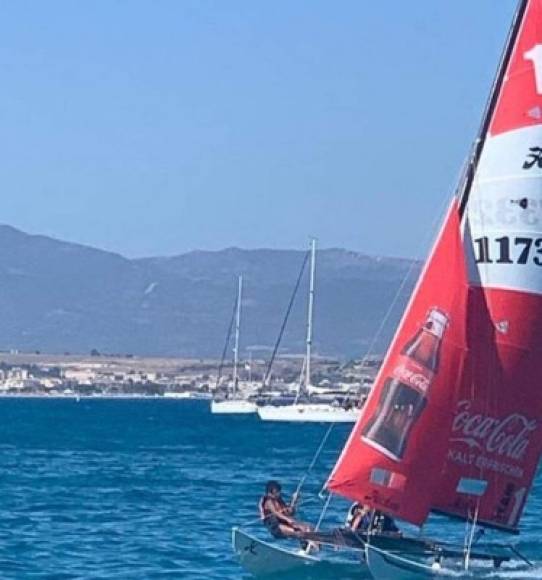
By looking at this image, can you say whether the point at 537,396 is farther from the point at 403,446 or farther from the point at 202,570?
the point at 202,570

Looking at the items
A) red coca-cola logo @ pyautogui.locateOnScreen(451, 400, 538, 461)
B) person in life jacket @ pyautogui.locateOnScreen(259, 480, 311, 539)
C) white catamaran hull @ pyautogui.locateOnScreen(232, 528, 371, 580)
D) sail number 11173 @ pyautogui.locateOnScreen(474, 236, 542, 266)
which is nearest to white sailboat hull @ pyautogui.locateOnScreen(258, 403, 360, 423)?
person in life jacket @ pyautogui.locateOnScreen(259, 480, 311, 539)

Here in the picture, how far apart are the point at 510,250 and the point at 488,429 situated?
8.49 ft

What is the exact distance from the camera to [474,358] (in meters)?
31.0

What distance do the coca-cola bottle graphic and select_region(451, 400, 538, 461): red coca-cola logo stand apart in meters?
0.60

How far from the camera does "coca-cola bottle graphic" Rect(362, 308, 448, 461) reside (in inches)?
1224

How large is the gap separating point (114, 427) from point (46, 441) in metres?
27.2

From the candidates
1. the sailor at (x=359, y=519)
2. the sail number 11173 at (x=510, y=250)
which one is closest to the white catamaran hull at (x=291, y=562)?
the sailor at (x=359, y=519)

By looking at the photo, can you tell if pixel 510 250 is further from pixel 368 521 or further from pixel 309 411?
pixel 309 411

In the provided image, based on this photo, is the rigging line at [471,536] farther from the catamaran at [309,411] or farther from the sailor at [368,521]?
the catamaran at [309,411]

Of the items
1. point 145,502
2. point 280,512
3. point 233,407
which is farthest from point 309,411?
point 280,512

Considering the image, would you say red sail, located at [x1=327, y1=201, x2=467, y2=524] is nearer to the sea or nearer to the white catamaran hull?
the white catamaran hull

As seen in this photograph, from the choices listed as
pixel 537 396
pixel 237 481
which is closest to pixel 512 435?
pixel 537 396

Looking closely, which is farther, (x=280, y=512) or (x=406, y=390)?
(x=280, y=512)

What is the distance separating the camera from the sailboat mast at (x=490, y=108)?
30469mm
